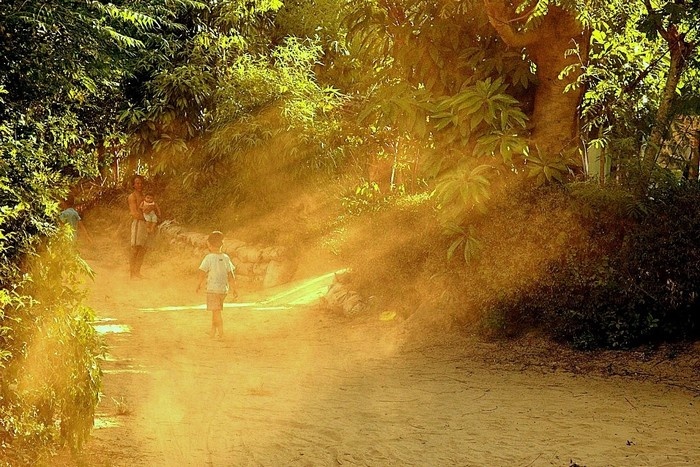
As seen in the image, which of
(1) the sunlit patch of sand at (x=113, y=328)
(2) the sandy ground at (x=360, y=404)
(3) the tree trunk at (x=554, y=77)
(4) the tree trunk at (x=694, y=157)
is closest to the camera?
(2) the sandy ground at (x=360, y=404)

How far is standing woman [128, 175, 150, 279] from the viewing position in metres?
17.9

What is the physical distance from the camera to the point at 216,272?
12.0m

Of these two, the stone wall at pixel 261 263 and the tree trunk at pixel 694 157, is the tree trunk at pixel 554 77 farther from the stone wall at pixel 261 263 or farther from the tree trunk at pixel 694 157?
the stone wall at pixel 261 263

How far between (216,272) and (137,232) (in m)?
6.40

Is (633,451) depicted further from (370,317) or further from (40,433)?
(370,317)

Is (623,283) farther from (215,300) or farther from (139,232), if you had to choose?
(139,232)

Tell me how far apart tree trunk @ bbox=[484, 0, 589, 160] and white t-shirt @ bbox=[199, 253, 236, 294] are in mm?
4740

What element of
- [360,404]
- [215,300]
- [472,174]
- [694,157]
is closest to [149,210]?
[215,300]

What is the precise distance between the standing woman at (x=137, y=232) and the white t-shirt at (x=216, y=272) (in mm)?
6250

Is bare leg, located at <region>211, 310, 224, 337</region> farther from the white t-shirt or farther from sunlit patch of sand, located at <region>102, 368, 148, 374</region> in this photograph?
sunlit patch of sand, located at <region>102, 368, 148, 374</region>

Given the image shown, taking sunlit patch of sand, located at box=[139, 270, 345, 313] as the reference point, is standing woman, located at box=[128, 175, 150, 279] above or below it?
above

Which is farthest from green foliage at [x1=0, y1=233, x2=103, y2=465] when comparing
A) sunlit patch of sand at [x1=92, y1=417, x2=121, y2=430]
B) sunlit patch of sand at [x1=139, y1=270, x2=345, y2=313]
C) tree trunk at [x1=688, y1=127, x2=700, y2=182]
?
tree trunk at [x1=688, y1=127, x2=700, y2=182]

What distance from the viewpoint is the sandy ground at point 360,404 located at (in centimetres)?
671

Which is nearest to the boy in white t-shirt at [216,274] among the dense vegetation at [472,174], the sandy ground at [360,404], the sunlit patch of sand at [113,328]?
the sandy ground at [360,404]
